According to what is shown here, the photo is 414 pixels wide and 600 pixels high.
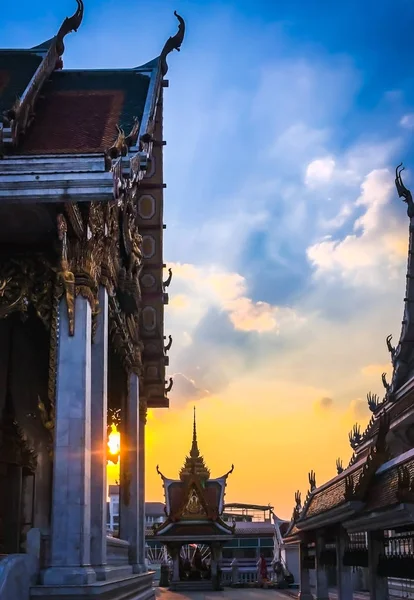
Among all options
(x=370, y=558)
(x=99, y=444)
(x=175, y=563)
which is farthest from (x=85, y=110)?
(x=175, y=563)

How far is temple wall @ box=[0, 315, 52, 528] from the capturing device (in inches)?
533

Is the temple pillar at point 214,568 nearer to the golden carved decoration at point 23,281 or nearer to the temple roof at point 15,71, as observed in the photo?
the temple roof at point 15,71

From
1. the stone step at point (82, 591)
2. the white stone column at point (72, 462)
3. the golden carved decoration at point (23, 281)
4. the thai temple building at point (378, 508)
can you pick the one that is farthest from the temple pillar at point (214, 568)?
the golden carved decoration at point (23, 281)

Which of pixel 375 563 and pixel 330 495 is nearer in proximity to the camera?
pixel 375 563

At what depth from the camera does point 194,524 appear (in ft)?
104

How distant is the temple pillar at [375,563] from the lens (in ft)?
33.3

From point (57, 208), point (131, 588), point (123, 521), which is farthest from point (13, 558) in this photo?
point (123, 521)

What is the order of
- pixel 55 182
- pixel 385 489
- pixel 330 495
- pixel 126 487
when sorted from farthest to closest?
pixel 126 487 → pixel 330 495 → pixel 385 489 → pixel 55 182

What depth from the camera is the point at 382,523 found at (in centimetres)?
862

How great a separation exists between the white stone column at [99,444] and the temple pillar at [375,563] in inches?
145

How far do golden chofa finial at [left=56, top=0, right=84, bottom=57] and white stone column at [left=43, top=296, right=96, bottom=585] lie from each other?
21.1 ft

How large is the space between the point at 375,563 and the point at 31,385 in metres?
7.61

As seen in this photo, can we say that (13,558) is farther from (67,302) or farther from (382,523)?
(382,523)

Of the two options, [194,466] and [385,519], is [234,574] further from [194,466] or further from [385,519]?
[385,519]
